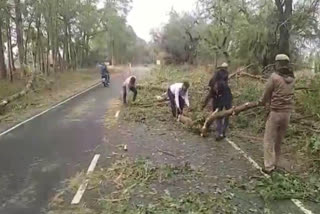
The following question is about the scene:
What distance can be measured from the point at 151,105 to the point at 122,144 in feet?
22.1

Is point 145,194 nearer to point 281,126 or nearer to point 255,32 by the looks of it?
point 281,126

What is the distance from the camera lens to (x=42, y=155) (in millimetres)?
9703

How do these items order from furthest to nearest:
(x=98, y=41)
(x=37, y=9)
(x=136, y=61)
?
1. (x=136, y=61)
2. (x=98, y=41)
3. (x=37, y=9)

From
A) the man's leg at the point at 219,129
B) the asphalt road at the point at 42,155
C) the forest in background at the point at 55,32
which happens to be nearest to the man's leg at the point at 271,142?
the man's leg at the point at 219,129

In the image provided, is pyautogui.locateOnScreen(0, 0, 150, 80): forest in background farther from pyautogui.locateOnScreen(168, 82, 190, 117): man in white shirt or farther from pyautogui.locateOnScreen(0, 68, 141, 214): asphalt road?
pyautogui.locateOnScreen(168, 82, 190, 117): man in white shirt

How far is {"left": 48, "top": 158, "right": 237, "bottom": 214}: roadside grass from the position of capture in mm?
6156

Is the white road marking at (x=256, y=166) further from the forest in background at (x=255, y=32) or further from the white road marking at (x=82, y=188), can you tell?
the forest in background at (x=255, y=32)

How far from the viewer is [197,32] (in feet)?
151

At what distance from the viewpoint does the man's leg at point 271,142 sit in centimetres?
784

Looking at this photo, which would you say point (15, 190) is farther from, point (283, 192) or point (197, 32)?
point (197, 32)

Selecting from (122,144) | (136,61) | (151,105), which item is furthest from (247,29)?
(136,61)

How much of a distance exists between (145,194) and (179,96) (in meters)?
6.87

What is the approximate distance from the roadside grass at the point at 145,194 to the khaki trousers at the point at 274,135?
1.38 metres

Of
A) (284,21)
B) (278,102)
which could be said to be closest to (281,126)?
(278,102)
